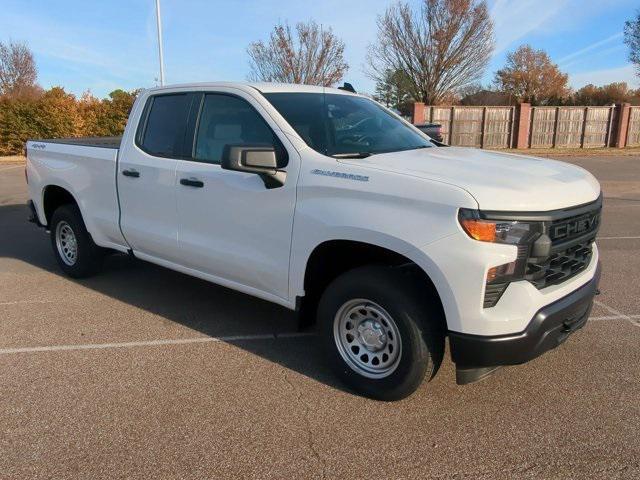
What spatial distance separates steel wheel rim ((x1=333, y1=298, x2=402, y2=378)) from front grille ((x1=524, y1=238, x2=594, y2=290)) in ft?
2.73

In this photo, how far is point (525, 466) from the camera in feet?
9.33

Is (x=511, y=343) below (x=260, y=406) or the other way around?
the other way around

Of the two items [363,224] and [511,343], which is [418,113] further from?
[511,343]

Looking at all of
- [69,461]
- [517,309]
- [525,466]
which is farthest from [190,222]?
[525,466]

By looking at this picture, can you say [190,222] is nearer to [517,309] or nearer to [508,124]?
[517,309]

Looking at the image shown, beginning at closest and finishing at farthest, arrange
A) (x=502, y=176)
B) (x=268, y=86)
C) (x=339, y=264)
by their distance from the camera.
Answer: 1. (x=502, y=176)
2. (x=339, y=264)
3. (x=268, y=86)

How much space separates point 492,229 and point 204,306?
3172 mm

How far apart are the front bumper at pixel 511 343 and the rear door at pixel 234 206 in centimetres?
129

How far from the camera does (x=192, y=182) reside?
423 centimetres

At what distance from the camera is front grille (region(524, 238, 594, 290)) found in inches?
117

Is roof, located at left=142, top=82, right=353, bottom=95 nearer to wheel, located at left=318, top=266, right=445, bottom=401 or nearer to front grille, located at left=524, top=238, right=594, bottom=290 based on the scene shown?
wheel, located at left=318, top=266, right=445, bottom=401

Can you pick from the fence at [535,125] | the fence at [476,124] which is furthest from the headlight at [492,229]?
the fence at [476,124]

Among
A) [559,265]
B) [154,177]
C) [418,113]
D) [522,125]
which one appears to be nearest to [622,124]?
[522,125]

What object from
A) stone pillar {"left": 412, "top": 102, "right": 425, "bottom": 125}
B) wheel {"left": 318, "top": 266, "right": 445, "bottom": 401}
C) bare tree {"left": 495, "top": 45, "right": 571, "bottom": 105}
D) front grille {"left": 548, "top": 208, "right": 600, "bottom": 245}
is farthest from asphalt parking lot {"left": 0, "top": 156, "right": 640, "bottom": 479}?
bare tree {"left": 495, "top": 45, "right": 571, "bottom": 105}
